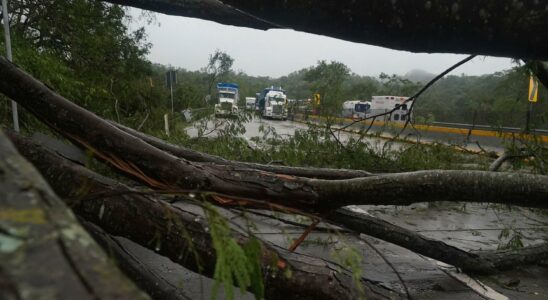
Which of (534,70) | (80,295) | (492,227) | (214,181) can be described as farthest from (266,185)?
(492,227)

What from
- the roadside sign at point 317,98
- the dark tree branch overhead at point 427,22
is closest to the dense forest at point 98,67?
the roadside sign at point 317,98

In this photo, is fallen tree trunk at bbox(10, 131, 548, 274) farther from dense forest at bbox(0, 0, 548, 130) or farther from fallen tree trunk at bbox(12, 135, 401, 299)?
dense forest at bbox(0, 0, 548, 130)

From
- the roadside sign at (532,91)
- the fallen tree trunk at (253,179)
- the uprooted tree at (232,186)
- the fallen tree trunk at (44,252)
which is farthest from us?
the roadside sign at (532,91)

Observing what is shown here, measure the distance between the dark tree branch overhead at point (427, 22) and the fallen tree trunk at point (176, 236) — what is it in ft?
2.78

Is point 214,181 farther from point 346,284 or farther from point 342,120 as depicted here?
point 342,120

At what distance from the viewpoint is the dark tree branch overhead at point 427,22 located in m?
1.02

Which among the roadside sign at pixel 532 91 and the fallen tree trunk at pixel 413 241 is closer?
the fallen tree trunk at pixel 413 241

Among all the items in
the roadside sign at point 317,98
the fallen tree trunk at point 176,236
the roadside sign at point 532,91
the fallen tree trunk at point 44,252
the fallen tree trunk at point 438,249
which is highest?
the roadside sign at point 532,91

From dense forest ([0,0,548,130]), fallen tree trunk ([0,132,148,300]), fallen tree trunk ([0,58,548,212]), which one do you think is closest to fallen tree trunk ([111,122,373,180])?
fallen tree trunk ([0,58,548,212])

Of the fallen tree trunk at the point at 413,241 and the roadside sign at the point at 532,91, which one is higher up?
the roadside sign at the point at 532,91

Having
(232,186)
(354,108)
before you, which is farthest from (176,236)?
(354,108)

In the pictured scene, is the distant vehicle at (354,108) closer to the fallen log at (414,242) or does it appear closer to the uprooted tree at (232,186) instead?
the fallen log at (414,242)

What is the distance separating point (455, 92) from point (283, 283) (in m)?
46.3

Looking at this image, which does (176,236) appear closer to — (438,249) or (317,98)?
(438,249)
